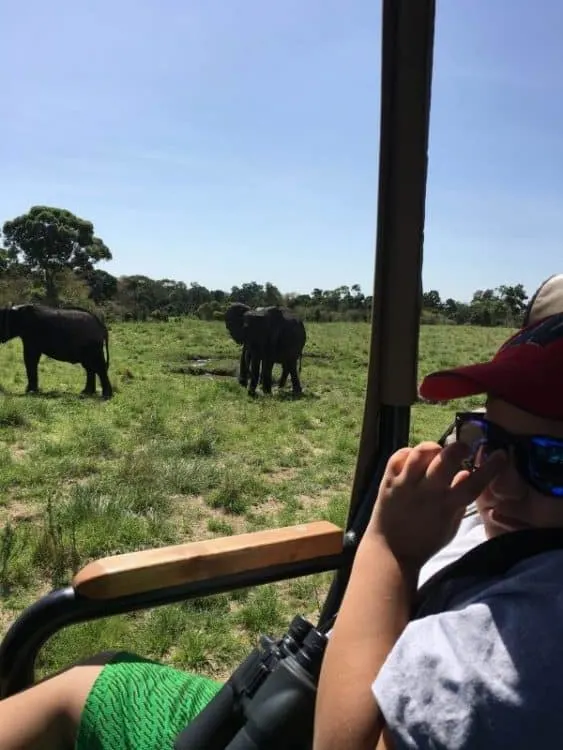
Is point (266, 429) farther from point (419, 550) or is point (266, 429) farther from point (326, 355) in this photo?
point (326, 355)

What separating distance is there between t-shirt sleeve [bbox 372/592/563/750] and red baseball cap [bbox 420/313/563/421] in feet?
0.79

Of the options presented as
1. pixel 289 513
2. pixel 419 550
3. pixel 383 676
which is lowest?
pixel 289 513

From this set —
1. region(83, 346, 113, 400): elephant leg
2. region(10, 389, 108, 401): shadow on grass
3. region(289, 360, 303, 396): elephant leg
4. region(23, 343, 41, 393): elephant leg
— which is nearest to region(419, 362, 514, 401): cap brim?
region(10, 389, 108, 401): shadow on grass

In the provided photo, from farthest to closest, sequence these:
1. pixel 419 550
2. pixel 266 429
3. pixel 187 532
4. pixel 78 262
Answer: pixel 78 262, pixel 266 429, pixel 187 532, pixel 419 550

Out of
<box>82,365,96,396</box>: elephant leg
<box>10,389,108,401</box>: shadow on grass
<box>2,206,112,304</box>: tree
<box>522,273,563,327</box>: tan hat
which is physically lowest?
<box>10,389,108,401</box>: shadow on grass

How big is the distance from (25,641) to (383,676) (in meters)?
0.91

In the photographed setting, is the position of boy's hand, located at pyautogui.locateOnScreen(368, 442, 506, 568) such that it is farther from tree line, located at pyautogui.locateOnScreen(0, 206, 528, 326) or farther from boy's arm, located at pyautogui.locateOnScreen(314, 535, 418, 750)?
tree line, located at pyautogui.locateOnScreen(0, 206, 528, 326)

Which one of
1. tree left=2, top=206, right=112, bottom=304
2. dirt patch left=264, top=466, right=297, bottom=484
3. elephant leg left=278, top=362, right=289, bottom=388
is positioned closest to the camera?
dirt patch left=264, top=466, right=297, bottom=484

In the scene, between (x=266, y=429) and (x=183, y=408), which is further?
(x=183, y=408)

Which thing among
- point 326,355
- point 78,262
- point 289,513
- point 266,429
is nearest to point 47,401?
point 266,429

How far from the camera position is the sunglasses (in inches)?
34.3

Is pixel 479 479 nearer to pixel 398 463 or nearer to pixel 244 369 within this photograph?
pixel 398 463

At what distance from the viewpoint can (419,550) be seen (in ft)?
3.06

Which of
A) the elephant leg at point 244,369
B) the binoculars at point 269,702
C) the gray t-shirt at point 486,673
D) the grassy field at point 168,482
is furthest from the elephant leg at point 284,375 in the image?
the gray t-shirt at point 486,673
